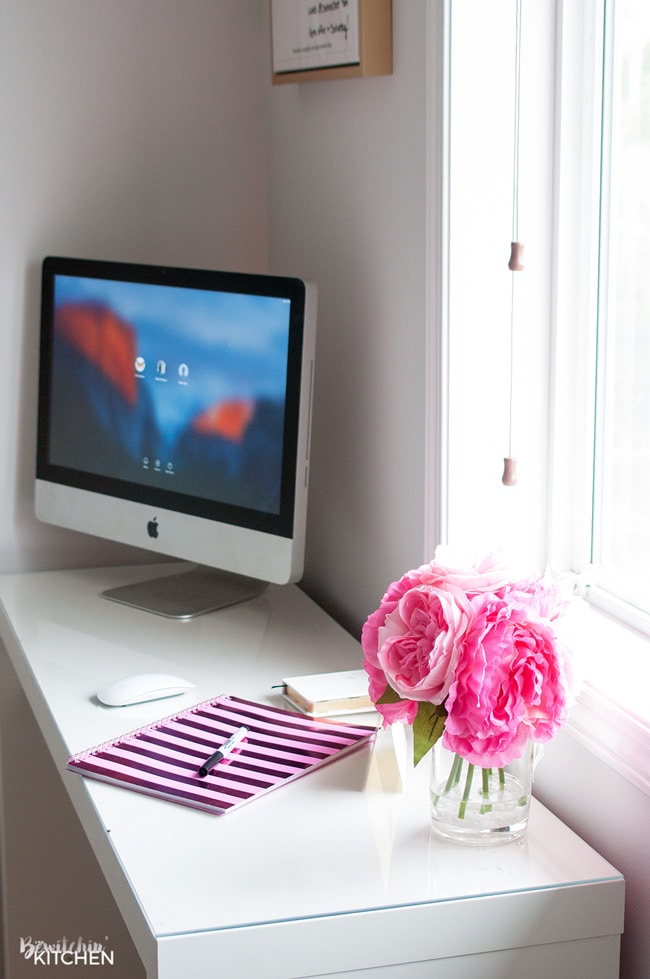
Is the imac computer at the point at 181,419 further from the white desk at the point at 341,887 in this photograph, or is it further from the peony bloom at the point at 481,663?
the peony bloom at the point at 481,663

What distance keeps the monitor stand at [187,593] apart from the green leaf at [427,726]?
787 mm

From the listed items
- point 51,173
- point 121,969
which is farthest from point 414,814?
point 51,173

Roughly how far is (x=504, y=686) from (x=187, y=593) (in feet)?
3.18

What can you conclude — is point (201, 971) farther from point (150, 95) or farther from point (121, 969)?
point (150, 95)

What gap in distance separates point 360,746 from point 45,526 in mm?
1010

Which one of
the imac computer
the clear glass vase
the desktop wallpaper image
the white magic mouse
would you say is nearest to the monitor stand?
the imac computer

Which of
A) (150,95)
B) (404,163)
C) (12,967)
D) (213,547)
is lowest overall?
(12,967)

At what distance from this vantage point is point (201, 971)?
0.92 m

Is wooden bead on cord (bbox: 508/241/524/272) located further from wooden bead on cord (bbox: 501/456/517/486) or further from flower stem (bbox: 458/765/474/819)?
flower stem (bbox: 458/765/474/819)

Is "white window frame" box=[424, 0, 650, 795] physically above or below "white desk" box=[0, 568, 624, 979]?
above

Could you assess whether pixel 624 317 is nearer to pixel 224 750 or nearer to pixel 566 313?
pixel 566 313

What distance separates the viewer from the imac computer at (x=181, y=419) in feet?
5.29

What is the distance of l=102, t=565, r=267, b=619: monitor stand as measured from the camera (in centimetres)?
179

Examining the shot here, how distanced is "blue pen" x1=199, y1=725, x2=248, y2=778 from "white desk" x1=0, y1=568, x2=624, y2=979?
0.06 metres
